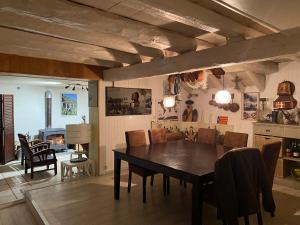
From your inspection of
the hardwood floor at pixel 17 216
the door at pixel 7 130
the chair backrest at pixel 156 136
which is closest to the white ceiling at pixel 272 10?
the chair backrest at pixel 156 136

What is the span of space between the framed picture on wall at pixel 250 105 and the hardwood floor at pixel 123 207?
A: 5.44 feet

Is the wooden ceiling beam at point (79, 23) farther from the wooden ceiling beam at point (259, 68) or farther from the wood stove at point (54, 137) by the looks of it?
the wood stove at point (54, 137)

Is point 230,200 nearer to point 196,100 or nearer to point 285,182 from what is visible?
point 285,182

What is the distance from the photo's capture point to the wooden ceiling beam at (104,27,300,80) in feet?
7.04

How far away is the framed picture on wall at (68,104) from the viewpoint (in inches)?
333

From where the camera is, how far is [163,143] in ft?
13.5

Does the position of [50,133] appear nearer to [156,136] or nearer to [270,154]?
[156,136]

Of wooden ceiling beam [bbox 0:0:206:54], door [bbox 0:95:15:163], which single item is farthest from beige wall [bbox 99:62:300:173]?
door [bbox 0:95:15:163]

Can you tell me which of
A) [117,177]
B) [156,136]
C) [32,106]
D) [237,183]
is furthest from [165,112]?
[32,106]

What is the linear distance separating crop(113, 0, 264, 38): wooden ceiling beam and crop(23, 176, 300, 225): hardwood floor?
2.23 m

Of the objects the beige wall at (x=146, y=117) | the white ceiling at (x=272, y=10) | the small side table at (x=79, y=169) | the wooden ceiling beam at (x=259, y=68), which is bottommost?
the small side table at (x=79, y=169)

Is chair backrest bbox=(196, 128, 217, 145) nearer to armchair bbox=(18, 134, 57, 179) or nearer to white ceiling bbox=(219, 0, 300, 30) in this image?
white ceiling bbox=(219, 0, 300, 30)

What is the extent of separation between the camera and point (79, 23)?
84.3 inches

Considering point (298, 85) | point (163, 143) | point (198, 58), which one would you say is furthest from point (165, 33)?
point (298, 85)
